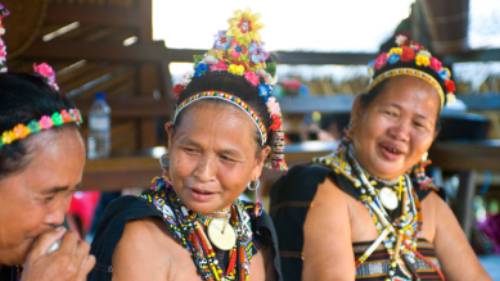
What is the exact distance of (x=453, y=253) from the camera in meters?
2.88

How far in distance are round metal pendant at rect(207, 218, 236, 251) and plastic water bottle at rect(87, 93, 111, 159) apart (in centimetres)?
203

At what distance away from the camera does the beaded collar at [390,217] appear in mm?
2654

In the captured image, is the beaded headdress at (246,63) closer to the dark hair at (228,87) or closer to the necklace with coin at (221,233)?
the dark hair at (228,87)

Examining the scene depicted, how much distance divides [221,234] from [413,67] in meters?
1.22

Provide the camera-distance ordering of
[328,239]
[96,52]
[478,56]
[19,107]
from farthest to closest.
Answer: [478,56], [96,52], [328,239], [19,107]

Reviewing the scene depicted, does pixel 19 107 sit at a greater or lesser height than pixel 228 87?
greater

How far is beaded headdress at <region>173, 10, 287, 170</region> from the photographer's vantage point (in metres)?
2.29

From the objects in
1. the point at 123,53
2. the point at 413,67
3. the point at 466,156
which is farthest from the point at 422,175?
the point at 123,53

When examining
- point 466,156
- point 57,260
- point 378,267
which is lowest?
point 466,156

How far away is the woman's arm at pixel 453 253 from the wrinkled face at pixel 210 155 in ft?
3.90

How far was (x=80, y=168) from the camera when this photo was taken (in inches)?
69.4

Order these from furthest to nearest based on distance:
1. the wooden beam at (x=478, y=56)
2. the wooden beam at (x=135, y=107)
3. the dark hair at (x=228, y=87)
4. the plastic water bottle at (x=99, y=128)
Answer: the wooden beam at (x=478, y=56), the wooden beam at (x=135, y=107), the plastic water bottle at (x=99, y=128), the dark hair at (x=228, y=87)

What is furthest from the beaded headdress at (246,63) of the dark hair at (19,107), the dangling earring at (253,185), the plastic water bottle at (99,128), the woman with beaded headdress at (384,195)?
the plastic water bottle at (99,128)

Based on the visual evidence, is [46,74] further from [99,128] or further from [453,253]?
[99,128]
